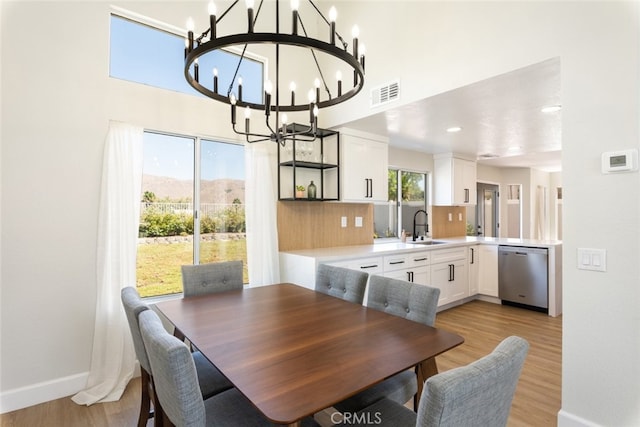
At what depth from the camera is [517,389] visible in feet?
7.99

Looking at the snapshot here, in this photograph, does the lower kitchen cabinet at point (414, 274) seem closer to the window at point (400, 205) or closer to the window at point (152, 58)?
the window at point (400, 205)

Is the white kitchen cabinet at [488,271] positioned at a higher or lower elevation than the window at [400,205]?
lower

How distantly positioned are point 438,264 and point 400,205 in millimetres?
1161

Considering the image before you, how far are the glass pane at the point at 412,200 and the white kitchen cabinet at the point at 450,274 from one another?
78 cm

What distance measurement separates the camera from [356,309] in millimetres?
1945

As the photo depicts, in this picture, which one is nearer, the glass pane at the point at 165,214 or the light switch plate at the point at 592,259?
the light switch plate at the point at 592,259

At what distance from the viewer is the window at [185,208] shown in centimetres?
289

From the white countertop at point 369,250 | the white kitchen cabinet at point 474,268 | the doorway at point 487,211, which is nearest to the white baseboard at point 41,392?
the white countertop at point 369,250

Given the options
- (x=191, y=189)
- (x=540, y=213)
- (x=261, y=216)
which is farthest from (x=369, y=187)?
(x=540, y=213)

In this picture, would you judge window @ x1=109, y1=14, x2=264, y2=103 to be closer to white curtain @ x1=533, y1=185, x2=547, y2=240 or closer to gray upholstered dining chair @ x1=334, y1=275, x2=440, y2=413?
gray upholstered dining chair @ x1=334, y1=275, x2=440, y2=413

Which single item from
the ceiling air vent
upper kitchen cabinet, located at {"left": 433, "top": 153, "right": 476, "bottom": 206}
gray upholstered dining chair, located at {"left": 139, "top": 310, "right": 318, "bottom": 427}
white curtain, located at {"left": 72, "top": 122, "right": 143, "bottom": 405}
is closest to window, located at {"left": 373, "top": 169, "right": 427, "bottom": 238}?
upper kitchen cabinet, located at {"left": 433, "top": 153, "right": 476, "bottom": 206}

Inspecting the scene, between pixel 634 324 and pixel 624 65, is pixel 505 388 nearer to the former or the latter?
pixel 634 324

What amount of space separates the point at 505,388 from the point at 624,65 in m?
1.94

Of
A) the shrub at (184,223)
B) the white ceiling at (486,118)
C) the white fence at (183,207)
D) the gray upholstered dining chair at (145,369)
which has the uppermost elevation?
the white ceiling at (486,118)
